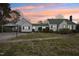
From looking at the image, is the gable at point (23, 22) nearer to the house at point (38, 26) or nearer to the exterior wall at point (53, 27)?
the house at point (38, 26)

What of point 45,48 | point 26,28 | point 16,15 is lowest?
point 45,48

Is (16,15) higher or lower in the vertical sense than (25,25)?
higher

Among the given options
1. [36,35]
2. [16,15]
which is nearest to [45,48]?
[36,35]

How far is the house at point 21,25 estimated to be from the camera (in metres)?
9.35

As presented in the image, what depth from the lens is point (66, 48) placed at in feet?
30.5

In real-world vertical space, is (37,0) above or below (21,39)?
above

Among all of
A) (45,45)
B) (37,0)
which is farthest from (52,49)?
(37,0)

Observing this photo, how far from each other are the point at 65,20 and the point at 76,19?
0.53ft

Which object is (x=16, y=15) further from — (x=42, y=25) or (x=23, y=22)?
(x=42, y=25)

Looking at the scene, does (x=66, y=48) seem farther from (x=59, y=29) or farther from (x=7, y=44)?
(x=7, y=44)

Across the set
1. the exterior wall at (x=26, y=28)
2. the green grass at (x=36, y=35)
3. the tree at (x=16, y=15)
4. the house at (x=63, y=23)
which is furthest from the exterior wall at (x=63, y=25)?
the tree at (x=16, y=15)

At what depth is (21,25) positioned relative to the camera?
9.36m

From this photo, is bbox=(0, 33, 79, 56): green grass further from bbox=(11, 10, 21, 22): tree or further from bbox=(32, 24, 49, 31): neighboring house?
bbox=(11, 10, 21, 22): tree

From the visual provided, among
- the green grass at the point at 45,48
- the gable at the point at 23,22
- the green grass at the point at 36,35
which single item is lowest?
the green grass at the point at 45,48
